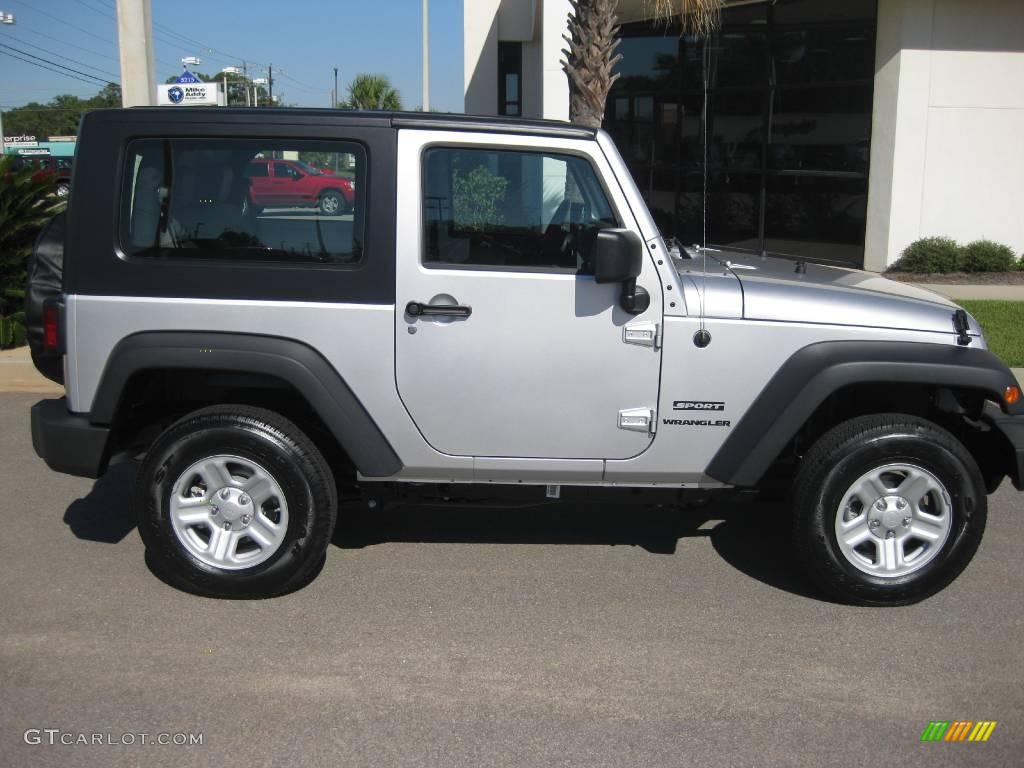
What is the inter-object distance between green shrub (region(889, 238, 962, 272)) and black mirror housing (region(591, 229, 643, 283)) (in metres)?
11.5

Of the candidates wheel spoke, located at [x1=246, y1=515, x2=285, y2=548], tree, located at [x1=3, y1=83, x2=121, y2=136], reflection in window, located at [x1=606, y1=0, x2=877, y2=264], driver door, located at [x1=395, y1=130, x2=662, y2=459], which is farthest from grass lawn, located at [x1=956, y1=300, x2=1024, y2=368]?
tree, located at [x1=3, y1=83, x2=121, y2=136]

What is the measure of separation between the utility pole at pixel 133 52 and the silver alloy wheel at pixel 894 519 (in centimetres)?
813

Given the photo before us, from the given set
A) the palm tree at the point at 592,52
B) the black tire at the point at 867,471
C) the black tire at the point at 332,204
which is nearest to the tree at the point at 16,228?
the palm tree at the point at 592,52

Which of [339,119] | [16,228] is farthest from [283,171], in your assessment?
[16,228]

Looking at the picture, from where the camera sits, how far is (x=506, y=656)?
12.7ft

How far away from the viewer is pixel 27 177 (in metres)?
9.45

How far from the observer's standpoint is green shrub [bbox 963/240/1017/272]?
14.0 m

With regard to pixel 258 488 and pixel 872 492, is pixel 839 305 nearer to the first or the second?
pixel 872 492

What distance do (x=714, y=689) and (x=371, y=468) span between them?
1661mm

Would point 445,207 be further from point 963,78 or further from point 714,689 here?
point 963,78

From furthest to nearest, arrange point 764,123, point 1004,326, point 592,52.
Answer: point 764,123, point 1004,326, point 592,52

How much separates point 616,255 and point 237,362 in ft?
5.31

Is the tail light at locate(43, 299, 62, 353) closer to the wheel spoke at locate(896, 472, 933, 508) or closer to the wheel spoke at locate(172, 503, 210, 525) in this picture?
the wheel spoke at locate(172, 503, 210, 525)

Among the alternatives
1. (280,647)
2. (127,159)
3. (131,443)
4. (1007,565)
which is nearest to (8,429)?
(131,443)
